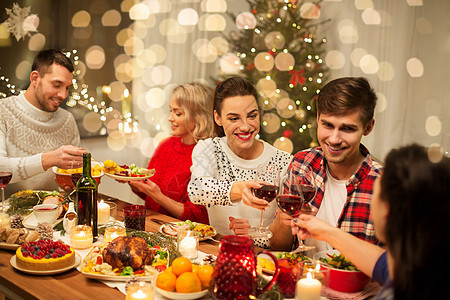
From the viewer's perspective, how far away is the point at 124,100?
5367mm

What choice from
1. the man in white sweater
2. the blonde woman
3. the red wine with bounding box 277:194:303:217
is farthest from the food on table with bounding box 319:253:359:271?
the man in white sweater

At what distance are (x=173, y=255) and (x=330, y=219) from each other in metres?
0.83

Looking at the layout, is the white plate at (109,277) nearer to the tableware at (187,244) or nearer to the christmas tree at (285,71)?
the tableware at (187,244)

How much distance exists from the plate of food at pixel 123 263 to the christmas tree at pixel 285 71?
115 inches

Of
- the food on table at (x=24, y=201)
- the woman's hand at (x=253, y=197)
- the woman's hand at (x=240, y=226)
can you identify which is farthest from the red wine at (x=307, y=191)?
the food on table at (x=24, y=201)

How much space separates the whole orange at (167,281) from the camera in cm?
141

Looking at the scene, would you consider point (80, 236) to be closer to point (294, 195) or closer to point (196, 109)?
point (294, 195)

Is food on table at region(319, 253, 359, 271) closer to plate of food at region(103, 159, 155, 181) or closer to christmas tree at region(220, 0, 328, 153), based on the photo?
plate of food at region(103, 159, 155, 181)

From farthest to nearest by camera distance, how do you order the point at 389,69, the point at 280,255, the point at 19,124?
the point at 389,69 → the point at 19,124 → the point at 280,255

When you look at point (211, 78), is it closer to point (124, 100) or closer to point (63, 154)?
point (124, 100)

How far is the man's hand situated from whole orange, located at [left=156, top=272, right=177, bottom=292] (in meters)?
1.40

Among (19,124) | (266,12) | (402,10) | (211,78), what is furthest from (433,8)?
(19,124)

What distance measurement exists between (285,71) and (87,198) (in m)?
2.99

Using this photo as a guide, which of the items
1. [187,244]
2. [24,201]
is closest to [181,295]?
[187,244]
